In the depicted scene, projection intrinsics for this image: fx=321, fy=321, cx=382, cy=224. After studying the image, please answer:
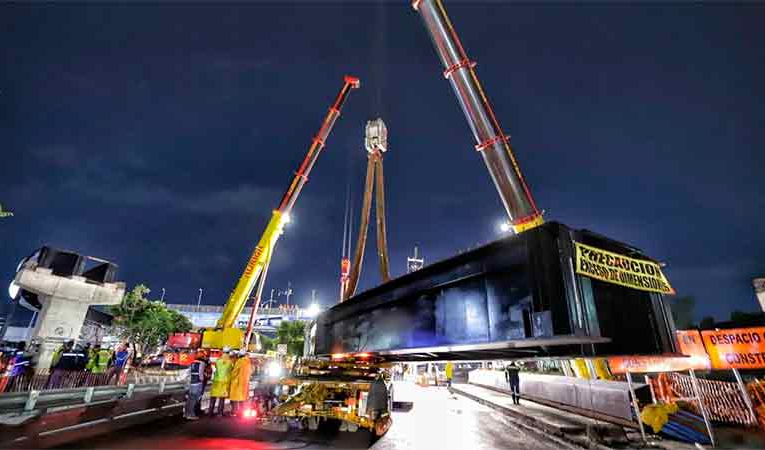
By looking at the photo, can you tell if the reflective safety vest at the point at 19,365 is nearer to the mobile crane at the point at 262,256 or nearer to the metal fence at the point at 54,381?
the metal fence at the point at 54,381

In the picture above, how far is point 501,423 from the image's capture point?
456 inches

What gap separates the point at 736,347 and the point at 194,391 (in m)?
19.8

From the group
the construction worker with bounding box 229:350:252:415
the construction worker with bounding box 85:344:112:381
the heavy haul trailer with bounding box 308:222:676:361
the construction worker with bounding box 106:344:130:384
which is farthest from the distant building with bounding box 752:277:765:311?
the construction worker with bounding box 85:344:112:381

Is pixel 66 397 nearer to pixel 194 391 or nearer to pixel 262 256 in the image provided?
pixel 194 391

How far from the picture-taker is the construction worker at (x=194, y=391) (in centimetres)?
1025

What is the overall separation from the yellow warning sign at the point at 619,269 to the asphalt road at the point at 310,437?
525 centimetres

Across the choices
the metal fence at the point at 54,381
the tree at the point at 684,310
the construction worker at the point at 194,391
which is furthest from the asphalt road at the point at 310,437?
the tree at the point at 684,310

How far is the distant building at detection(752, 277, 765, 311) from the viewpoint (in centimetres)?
1322

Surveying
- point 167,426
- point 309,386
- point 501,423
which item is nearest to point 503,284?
point 309,386

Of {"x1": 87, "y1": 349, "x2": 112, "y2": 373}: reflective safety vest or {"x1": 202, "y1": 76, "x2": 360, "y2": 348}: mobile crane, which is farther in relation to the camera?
{"x1": 87, "y1": 349, "x2": 112, "y2": 373}: reflective safety vest

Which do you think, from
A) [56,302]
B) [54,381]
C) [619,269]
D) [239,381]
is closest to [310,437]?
[239,381]

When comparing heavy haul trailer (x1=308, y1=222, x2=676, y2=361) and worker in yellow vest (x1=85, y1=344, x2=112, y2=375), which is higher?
heavy haul trailer (x1=308, y1=222, x2=676, y2=361)

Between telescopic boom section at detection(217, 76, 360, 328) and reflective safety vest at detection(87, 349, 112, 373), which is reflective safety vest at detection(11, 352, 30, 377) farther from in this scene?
telescopic boom section at detection(217, 76, 360, 328)

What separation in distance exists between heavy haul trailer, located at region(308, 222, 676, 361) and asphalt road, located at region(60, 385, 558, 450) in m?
2.41
